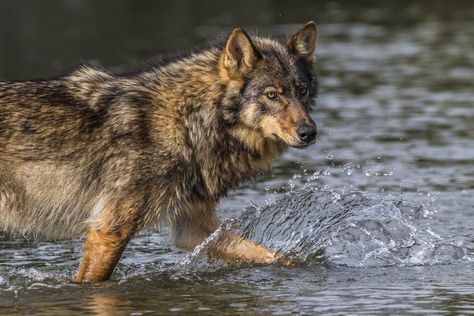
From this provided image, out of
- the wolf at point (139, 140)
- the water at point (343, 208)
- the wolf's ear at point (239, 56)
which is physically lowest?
→ the water at point (343, 208)

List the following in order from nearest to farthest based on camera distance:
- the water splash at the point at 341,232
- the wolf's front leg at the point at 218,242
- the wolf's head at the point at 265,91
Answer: the wolf's head at the point at 265,91, the wolf's front leg at the point at 218,242, the water splash at the point at 341,232

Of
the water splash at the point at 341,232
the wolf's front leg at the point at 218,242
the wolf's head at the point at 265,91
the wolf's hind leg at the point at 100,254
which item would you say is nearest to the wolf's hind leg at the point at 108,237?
the wolf's hind leg at the point at 100,254

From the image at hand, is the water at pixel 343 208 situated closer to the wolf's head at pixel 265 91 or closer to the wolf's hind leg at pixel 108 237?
the wolf's hind leg at pixel 108 237

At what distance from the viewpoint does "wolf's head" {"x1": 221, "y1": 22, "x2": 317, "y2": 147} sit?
9000mm

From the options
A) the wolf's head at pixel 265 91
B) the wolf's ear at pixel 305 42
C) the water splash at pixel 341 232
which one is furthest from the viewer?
the water splash at pixel 341 232

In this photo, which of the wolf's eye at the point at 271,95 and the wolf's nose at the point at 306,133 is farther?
the wolf's eye at the point at 271,95

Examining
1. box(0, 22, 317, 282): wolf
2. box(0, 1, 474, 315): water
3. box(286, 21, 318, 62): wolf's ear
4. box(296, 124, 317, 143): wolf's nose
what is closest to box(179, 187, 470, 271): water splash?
box(0, 1, 474, 315): water

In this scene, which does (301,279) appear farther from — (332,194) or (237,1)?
(237,1)

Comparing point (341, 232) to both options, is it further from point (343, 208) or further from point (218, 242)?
point (218, 242)

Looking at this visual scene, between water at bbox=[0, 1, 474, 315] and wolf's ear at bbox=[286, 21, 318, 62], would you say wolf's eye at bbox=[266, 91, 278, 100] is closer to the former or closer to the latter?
wolf's ear at bbox=[286, 21, 318, 62]

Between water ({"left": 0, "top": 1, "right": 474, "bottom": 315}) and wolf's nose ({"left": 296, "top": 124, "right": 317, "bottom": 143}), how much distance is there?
1.09 m

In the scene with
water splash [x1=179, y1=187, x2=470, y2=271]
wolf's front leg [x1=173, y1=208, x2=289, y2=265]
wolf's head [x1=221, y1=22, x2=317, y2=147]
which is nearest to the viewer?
wolf's head [x1=221, y1=22, x2=317, y2=147]

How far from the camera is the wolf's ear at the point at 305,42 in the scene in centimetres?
945

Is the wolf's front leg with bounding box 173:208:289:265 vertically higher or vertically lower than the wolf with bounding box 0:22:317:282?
lower
